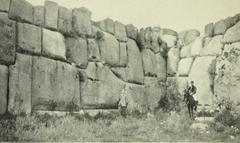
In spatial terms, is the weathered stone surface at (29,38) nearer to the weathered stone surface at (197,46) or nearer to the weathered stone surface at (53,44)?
the weathered stone surface at (53,44)

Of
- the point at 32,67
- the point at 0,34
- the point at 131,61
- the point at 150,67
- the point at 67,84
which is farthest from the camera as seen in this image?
the point at 150,67

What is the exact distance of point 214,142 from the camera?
7930 millimetres

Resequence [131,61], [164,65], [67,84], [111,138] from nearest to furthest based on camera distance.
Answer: [111,138] → [67,84] → [131,61] → [164,65]

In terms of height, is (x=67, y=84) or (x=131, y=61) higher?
(x=131, y=61)

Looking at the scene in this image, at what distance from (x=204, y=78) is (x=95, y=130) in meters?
6.76

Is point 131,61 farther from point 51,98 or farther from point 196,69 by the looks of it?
point 51,98

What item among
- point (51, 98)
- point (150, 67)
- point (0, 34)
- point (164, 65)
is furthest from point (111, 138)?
point (164, 65)

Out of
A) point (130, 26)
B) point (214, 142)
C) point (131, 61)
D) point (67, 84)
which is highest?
point (130, 26)

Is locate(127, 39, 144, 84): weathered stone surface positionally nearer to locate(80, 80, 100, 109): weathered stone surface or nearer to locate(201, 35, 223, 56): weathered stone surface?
locate(80, 80, 100, 109): weathered stone surface

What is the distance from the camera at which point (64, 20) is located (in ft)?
34.0

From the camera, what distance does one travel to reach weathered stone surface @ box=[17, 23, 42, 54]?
8.90 meters

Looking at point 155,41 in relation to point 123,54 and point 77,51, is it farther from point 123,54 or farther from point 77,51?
point 77,51

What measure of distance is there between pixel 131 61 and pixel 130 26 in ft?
4.12

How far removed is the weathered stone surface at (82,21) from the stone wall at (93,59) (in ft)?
0.09
